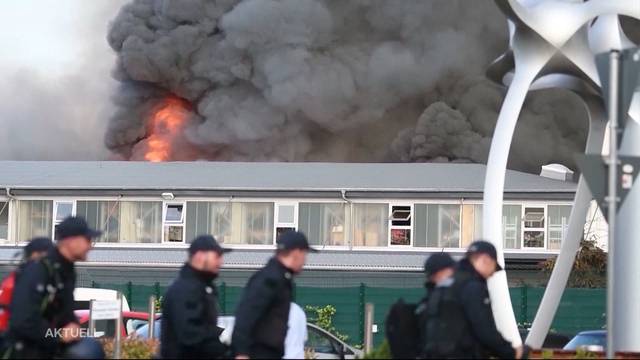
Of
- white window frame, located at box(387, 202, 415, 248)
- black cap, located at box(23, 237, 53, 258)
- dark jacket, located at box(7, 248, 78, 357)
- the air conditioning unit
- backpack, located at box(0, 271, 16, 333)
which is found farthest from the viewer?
the air conditioning unit

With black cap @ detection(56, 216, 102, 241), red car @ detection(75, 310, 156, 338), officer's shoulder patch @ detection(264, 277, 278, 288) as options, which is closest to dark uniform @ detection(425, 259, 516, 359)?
officer's shoulder patch @ detection(264, 277, 278, 288)

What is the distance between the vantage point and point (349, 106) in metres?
64.6

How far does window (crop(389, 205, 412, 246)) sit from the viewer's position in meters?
38.2

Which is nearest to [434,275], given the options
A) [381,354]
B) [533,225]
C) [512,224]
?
[381,354]

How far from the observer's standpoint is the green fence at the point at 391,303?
30.1 m

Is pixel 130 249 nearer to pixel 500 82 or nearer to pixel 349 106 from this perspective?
pixel 500 82

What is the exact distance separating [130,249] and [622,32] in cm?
2192

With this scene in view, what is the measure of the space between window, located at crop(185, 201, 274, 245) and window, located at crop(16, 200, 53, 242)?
425 centimetres

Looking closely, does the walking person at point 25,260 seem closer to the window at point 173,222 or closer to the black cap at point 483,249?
the black cap at point 483,249

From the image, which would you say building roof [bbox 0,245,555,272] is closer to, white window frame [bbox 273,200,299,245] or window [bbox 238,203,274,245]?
window [bbox 238,203,274,245]

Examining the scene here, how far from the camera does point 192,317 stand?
396 inches

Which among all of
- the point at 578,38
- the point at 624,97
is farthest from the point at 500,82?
the point at 624,97

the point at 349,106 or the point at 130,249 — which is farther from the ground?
the point at 349,106

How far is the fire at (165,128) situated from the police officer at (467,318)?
53223mm
